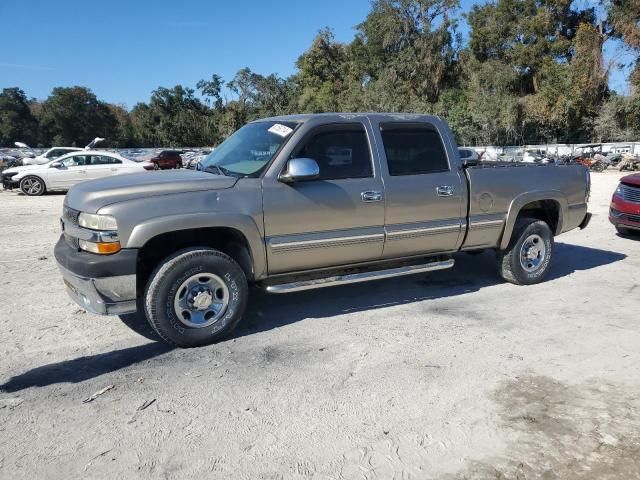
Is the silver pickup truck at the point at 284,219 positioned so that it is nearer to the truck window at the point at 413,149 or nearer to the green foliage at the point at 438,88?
the truck window at the point at 413,149

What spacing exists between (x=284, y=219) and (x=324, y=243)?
47 cm

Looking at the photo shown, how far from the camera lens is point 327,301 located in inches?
224

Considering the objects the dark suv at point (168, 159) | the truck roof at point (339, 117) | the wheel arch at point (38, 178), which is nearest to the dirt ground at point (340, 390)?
the truck roof at point (339, 117)

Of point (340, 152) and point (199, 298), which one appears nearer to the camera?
point (199, 298)

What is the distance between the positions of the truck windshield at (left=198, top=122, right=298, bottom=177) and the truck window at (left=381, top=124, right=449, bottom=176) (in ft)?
3.35

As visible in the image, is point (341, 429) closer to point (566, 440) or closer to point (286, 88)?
point (566, 440)

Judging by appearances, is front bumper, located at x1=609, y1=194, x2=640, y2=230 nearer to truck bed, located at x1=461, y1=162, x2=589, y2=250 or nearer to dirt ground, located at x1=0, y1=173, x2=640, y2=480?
truck bed, located at x1=461, y1=162, x2=589, y2=250

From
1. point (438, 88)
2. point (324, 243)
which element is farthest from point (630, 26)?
point (324, 243)

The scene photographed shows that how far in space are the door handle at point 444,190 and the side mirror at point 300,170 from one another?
1.48m

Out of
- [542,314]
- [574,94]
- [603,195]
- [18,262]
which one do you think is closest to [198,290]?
[542,314]

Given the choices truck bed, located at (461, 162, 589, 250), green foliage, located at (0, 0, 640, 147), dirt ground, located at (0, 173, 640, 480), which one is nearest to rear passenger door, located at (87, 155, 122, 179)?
dirt ground, located at (0, 173, 640, 480)

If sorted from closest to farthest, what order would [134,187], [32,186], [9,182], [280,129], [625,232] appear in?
[134,187]
[280,129]
[625,232]
[32,186]
[9,182]

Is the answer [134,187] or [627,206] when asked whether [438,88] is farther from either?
[134,187]

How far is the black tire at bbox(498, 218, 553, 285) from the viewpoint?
245 inches
